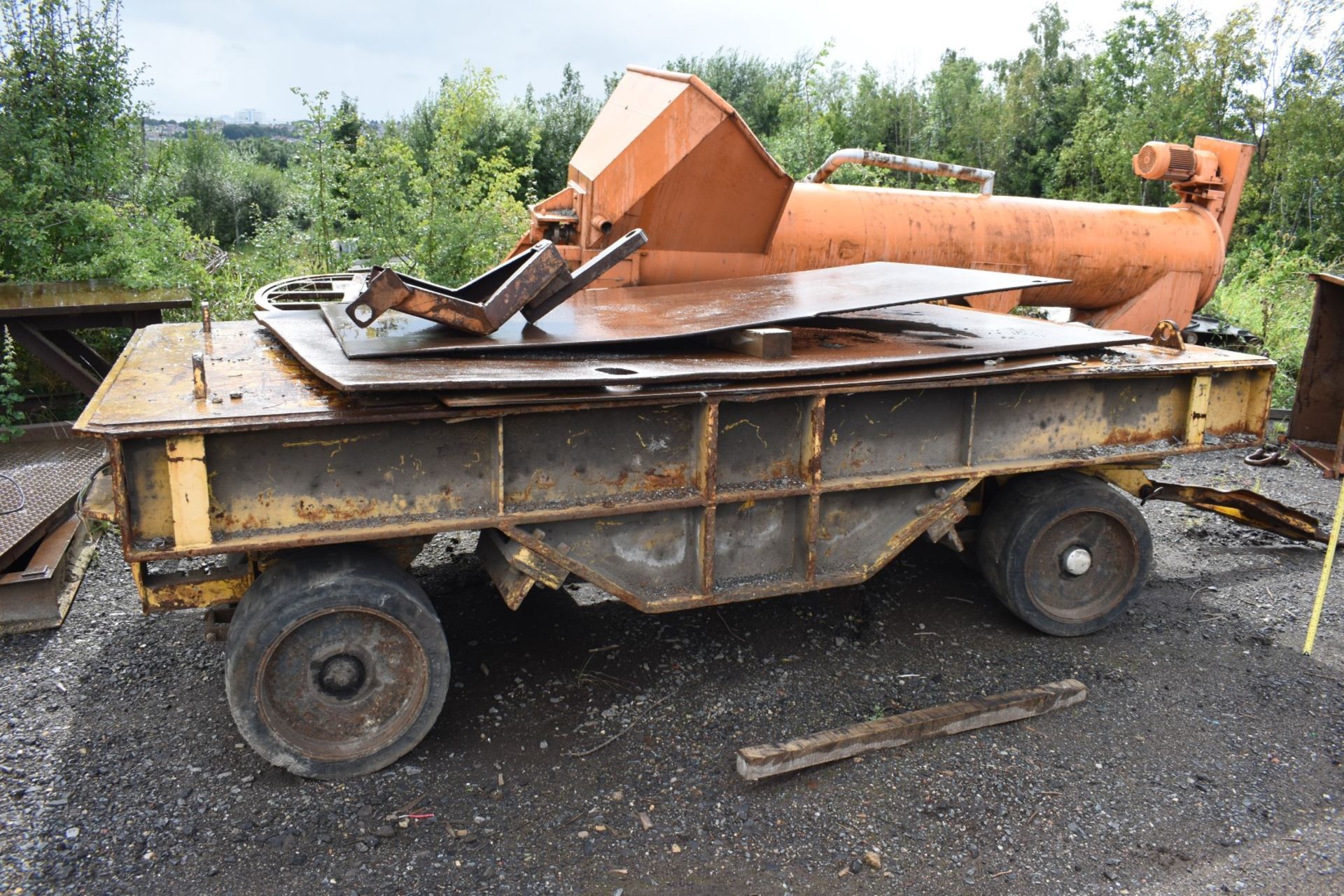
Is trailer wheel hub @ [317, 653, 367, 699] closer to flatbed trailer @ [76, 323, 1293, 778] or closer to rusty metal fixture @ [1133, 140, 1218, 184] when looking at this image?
flatbed trailer @ [76, 323, 1293, 778]

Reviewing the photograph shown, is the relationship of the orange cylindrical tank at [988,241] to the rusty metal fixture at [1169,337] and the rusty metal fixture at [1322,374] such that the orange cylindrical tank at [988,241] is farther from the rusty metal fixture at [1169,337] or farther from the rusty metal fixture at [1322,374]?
the rusty metal fixture at [1322,374]

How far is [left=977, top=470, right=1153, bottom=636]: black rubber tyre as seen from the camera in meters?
4.48

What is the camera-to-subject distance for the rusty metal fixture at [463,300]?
10.9 feet

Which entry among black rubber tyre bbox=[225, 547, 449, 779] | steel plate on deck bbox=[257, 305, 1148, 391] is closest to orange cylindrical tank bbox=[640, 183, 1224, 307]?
steel plate on deck bbox=[257, 305, 1148, 391]

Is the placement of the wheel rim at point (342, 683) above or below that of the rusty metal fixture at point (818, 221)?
below

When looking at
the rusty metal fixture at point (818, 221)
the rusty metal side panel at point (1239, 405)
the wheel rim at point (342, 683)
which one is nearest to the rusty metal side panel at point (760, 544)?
the wheel rim at point (342, 683)

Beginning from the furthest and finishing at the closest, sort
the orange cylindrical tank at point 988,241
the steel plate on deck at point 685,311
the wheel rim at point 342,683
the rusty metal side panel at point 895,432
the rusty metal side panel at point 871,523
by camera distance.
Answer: the orange cylindrical tank at point 988,241 < the rusty metal side panel at point 871,523 < the rusty metal side panel at point 895,432 < the steel plate on deck at point 685,311 < the wheel rim at point 342,683

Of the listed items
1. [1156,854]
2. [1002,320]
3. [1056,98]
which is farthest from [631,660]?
[1056,98]

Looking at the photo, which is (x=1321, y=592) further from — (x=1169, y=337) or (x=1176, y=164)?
(x=1176, y=164)

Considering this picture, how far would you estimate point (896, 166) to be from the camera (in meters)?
6.00

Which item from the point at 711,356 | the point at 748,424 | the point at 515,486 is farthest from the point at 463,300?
the point at 748,424

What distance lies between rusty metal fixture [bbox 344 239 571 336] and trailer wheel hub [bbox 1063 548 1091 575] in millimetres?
2706

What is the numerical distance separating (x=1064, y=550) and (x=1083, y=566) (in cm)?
12

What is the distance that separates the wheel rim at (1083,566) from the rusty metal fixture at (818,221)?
6.68 ft
